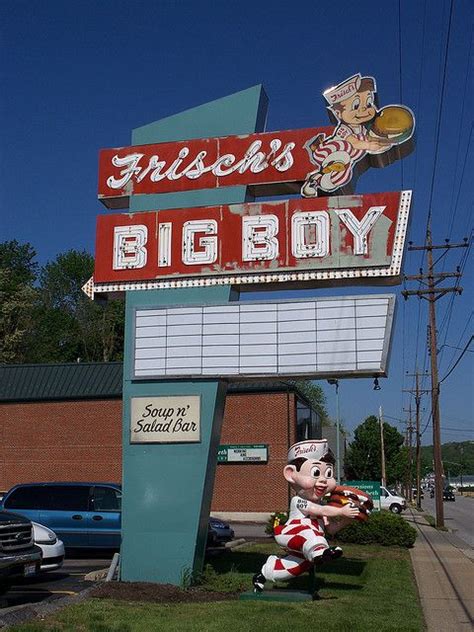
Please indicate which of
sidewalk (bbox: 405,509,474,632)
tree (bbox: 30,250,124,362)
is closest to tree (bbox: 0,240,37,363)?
tree (bbox: 30,250,124,362)

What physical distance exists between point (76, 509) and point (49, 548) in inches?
176

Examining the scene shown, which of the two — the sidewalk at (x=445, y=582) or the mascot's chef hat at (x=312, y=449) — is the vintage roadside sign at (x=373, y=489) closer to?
the sidewalk at (x=445, y=582)

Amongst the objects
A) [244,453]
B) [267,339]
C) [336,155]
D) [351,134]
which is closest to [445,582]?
[267,339]

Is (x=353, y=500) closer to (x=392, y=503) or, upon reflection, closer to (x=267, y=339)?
(x=267, y=339)

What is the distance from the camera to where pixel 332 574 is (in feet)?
50.2

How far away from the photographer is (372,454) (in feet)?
275

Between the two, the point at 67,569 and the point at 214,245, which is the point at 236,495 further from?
the point at 214,245

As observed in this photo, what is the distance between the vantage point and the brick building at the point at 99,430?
3328 centimetres

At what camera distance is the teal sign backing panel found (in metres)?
13.6

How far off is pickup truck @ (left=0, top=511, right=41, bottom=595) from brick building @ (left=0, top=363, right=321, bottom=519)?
2151cm

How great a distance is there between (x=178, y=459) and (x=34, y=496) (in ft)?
21.0

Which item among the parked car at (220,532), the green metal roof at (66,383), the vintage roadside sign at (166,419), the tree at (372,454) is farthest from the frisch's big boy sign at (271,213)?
the tree at (372,454)

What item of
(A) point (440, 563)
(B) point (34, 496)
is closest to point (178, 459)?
(B) point (34, 496)

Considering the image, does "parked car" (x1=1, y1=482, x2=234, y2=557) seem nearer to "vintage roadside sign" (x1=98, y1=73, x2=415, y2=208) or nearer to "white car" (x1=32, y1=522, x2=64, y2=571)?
"white car" (x1=32, y1=522, x2=64, y2=571)
